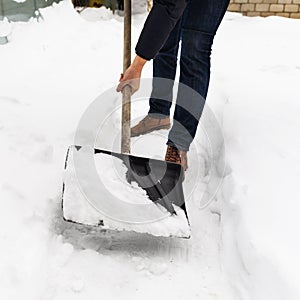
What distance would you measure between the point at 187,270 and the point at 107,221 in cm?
29

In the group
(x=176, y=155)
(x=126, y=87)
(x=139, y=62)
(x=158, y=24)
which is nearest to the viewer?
(x=158, y=24)

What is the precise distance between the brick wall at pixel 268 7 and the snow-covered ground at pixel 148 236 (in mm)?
2234

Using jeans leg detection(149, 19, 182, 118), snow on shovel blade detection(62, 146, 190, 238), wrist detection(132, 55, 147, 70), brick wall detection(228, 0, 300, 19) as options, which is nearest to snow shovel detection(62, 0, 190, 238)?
snow on shovel blade detection(62, 146, 190, 238)

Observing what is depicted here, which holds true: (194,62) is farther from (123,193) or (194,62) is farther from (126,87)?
(123,193)

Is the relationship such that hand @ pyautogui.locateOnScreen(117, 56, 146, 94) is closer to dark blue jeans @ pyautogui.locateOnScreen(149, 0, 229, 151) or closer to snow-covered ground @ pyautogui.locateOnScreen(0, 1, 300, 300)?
dark blue jeans @ pyautogui.locateOnScreen(149, 0, 229, 151)

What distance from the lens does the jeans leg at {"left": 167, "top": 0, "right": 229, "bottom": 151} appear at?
152 cm

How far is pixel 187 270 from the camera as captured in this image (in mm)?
1312

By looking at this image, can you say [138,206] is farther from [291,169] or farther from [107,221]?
[291,169]

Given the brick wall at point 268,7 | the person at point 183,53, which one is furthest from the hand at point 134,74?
the brick wall at point 268,7

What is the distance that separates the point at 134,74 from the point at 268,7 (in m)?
3.62

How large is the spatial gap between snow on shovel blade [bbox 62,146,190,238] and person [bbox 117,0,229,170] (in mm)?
225

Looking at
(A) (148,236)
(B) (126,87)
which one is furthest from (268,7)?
(A) (148,236)

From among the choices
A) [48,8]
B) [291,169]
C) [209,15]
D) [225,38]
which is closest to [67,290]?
[291,169]

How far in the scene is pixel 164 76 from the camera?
1996 mm
